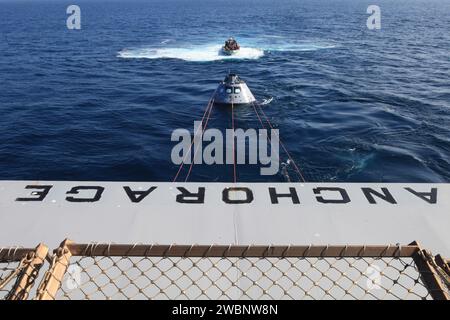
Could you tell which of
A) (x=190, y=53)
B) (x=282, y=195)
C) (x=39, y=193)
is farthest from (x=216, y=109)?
(x=190, y=53)

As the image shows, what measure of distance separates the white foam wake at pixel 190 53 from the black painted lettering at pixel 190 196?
4762 cm

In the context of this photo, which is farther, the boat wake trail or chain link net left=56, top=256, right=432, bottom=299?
the boat wake trail

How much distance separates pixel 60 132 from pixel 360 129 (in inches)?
855

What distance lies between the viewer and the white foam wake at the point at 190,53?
57094 millimetres

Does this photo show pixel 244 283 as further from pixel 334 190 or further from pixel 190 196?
pixel 334 190

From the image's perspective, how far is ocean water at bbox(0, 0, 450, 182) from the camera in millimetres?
22984

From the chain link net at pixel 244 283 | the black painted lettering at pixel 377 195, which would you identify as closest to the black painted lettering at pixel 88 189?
the chain link net at pixel 244 283

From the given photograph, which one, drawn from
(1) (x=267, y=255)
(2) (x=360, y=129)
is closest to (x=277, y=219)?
(1) (x=267, y=255)

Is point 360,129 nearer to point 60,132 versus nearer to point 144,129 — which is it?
point 144,129

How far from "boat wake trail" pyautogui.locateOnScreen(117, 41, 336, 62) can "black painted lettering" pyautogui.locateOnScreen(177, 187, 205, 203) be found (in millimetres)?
46948

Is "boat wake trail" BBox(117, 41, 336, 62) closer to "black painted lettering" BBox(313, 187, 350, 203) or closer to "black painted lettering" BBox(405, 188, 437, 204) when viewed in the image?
"black painted lettering" BBox(313, 187, 350, 203)

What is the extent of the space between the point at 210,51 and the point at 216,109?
31238 millimetres

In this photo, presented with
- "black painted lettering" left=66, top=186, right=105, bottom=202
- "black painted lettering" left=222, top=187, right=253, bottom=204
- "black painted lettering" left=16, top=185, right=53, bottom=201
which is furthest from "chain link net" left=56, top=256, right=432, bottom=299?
"black painted lettering" left=16, top=185, right=53, bottom=201

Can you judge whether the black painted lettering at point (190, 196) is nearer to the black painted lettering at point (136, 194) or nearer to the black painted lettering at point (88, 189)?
the black painted lettering at point (136, 194)
